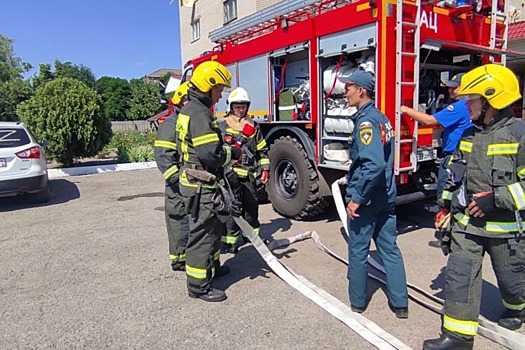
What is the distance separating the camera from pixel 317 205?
17.0 ft

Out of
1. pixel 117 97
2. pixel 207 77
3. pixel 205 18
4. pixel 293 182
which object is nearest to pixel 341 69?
pixel 293 182

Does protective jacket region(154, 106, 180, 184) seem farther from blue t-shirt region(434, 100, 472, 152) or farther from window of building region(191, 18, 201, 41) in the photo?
window of building region(191, 18, 201, 41)

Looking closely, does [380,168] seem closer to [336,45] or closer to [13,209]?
[336,45]

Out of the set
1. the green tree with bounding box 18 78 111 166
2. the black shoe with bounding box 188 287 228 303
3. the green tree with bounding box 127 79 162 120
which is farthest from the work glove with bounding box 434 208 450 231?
the green tree with bounding box 127 79 162 120

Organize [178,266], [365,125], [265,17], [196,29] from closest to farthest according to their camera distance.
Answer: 1. [365,125]
2. [178,266]
3. [265,17]
4. [196,29]

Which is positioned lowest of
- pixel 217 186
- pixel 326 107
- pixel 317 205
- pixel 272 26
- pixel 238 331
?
pixel 238 331

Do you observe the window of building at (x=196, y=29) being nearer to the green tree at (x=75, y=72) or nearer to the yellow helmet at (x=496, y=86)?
the yellow helmet at (x=496, y=86)

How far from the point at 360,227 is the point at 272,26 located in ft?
11.9

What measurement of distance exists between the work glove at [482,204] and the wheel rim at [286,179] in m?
3.21

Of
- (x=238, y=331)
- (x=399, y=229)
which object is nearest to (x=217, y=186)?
(x=238, y=331)

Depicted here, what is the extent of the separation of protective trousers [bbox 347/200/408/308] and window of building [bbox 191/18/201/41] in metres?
22.0

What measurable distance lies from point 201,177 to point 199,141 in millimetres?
300

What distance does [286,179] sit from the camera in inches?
222

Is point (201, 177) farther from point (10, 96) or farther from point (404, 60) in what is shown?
point (10, 96)
